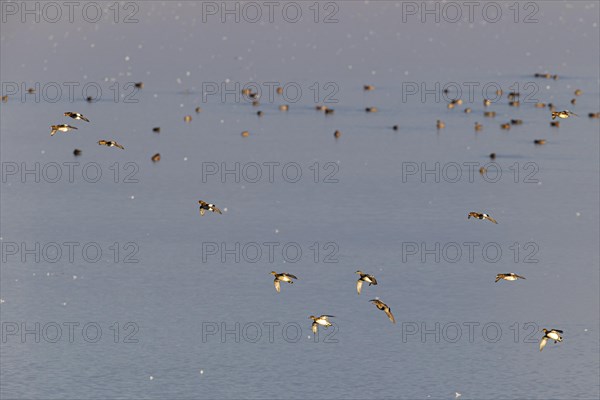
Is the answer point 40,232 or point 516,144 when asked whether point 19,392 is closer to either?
point 40,232

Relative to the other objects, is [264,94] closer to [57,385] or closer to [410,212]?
[410,212]

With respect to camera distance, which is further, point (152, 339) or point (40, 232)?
point (40, 232)

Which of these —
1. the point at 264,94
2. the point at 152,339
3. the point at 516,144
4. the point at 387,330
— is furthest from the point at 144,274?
the point at 264,94

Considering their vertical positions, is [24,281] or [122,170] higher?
[122,170]

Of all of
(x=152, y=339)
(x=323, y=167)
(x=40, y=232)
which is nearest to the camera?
(x=152, y=339)

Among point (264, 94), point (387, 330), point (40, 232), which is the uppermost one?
point (264, 94)

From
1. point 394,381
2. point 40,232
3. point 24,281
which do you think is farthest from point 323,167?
point 394,381

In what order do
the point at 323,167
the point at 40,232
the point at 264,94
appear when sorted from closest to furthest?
1. the point at 40,232
2. the point at 323,167
3. the point at 264,94
